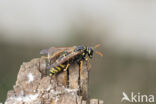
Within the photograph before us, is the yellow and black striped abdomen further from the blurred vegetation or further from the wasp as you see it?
the blurred vegetation

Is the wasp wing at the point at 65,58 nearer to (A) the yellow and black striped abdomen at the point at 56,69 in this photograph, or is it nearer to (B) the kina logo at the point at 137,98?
(A) the yellow and black striped abdomen at the point at 56,69

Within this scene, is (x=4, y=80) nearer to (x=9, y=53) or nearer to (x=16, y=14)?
(x=9, y=53)

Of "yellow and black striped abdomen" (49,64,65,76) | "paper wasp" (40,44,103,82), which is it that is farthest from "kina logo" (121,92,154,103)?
"yellow and black striped abdomen" (49,64,65,76)

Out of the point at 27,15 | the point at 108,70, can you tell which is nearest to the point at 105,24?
the point at 108,70

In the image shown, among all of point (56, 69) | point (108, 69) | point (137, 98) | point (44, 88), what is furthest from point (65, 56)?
point (108, 69)

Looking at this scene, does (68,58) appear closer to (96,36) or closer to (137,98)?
(137,98)
